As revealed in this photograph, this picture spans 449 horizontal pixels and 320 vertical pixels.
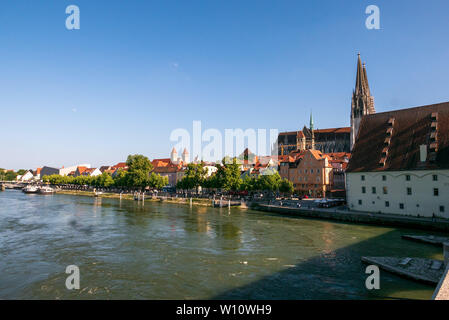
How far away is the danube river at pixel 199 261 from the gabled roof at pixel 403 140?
12.8 meters

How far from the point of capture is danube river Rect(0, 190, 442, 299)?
667 inches

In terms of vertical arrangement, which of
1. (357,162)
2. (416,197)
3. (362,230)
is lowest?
(362,230)

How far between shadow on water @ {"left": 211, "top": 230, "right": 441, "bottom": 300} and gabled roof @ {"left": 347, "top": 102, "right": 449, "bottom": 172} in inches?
1071

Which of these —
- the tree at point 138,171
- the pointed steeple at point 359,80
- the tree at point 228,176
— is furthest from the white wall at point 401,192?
the pointed steeple at point 359,80

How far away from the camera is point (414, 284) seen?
18484 millimetres

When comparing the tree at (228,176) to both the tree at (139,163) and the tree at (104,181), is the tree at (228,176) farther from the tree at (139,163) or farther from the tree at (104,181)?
the tree at (104,181)

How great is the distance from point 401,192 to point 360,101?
94231mm

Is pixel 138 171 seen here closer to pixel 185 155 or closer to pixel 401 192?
pixel 185 155

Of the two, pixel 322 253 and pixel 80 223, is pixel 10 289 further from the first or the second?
pixel 80 223

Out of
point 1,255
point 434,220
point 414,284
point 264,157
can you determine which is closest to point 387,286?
point 414,284

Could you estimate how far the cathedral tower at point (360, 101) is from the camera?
126 meters

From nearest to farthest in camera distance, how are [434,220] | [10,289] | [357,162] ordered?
[10,289] → [434,220] → [357,162]

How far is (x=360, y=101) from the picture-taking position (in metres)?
127

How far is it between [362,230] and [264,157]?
239ft
